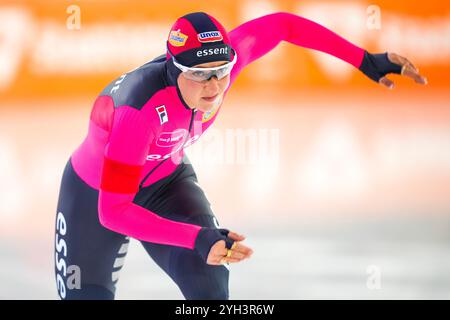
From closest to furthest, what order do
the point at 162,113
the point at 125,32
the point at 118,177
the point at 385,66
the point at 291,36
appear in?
the point at 118,177
the point at 162,113
the point at 385,66
the point at 291,36
the point at 125,32

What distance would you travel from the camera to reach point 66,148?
4.63 meters

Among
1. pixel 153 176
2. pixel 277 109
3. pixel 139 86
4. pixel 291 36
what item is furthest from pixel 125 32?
pixel 139 86

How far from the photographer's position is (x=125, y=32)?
4.80 m

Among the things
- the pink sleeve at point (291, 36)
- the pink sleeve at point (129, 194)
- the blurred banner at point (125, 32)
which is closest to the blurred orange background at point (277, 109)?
the blurred banner at point (125, 32)

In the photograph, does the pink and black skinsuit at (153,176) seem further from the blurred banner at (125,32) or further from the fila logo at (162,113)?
the blurred banner at (125,32)

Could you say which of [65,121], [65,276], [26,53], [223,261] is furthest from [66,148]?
[223,261]

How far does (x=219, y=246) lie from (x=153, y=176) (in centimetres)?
73

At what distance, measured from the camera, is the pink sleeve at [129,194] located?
2.91 m

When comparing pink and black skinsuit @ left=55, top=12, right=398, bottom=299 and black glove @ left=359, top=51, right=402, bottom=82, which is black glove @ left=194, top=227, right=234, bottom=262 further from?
black glove @ left=359, top=51, right=402, bottom=82

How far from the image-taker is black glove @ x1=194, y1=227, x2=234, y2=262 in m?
2.82

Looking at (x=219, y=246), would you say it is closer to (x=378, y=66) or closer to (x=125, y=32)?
(x=378, y=66)

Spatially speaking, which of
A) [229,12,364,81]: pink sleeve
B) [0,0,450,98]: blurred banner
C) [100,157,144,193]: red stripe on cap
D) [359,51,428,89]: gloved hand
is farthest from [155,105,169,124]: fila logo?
[0,0,450,98]: blurred banner
